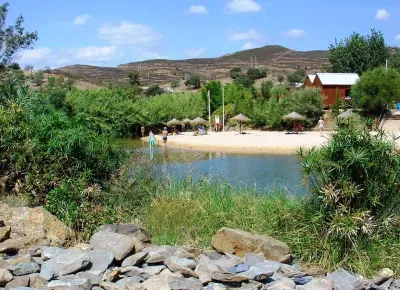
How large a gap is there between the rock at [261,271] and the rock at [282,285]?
0.09 metres

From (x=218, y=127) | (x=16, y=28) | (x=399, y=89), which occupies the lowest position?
(x=218, y=127)

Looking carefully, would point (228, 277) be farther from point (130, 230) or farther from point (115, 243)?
point (130, 230)

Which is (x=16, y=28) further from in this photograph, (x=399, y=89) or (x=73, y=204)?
(x=399, y=89)

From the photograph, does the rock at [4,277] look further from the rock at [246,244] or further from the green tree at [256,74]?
the green tree at [256,74]

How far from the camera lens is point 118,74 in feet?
339

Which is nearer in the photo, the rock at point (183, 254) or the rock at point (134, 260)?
the rock at point (134, 260)

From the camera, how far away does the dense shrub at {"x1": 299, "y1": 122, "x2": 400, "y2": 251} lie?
5.17 meters

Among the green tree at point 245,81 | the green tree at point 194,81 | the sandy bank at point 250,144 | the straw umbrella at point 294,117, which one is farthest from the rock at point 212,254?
the green tree at point 194,81

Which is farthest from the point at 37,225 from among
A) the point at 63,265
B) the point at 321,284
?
the point at 321,284

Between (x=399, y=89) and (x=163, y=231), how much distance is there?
132ft

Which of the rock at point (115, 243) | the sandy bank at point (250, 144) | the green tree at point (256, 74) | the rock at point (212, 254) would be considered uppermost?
the green tree at point (256, 74)

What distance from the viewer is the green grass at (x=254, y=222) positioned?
5184mm

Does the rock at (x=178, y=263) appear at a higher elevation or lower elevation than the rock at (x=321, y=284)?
higher

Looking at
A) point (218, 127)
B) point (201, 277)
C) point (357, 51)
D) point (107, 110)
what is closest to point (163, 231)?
point (201, 277)
